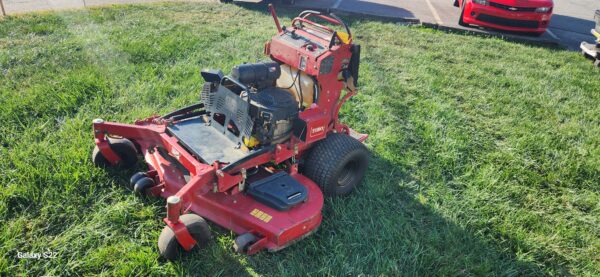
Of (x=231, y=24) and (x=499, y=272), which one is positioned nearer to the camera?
(x=499, y=272)

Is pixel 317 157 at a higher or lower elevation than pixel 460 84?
higher

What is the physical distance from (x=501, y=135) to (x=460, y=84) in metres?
1.76

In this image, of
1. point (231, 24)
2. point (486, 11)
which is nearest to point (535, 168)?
point (486, 11)

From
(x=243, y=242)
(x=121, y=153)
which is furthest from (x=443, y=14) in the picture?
(x=243, y=242)

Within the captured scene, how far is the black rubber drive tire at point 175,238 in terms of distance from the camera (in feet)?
10.7

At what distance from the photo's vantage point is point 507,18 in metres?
10.1

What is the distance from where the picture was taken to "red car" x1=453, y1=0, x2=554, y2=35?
9.94 metres

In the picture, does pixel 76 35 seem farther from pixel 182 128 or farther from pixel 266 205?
pixel 266 205

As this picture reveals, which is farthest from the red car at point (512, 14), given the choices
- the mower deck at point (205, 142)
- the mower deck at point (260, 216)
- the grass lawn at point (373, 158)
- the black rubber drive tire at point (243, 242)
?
the black rubber drive tire at point (243, 242)

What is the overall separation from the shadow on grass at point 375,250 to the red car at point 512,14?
743 centimetres

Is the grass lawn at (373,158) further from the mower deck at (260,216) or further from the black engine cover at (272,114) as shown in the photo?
the black engine cover at (272,114)

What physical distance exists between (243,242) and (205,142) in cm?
101

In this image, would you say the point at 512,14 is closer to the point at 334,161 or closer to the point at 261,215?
the point at 334,161

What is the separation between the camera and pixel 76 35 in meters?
8.27
